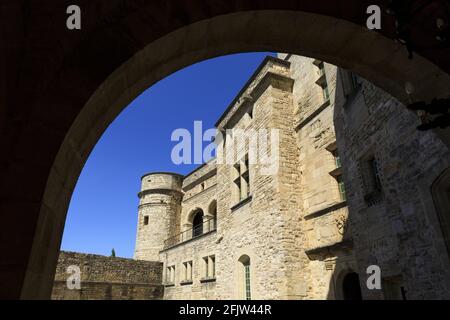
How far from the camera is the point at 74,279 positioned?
19.0 metres

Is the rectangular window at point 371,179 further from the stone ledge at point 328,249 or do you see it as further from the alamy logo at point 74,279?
the alamy logo at point 74,279

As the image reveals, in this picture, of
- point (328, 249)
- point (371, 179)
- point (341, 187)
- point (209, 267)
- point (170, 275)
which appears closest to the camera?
point (371, 179)

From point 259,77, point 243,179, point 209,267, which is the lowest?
point 209,267

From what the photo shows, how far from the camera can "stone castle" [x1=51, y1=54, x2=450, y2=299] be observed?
229 inches

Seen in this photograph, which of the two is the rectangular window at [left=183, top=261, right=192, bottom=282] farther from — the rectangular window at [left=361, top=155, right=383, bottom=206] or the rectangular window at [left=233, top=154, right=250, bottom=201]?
the rectangular window at [left=361, top=155, right=383, bottom=206]

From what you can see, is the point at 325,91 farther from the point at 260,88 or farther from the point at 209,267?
the point at 209,267

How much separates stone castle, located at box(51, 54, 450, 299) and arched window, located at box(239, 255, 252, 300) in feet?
0.14

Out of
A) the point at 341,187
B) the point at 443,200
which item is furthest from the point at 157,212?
the point at 443,200

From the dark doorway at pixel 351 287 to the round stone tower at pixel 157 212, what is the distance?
1801 cm

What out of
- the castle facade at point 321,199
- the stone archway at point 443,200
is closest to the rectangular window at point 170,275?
the castle facade at point 321,199

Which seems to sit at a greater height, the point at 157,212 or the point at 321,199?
the point at 157,212

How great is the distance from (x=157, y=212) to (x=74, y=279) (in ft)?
30.3
